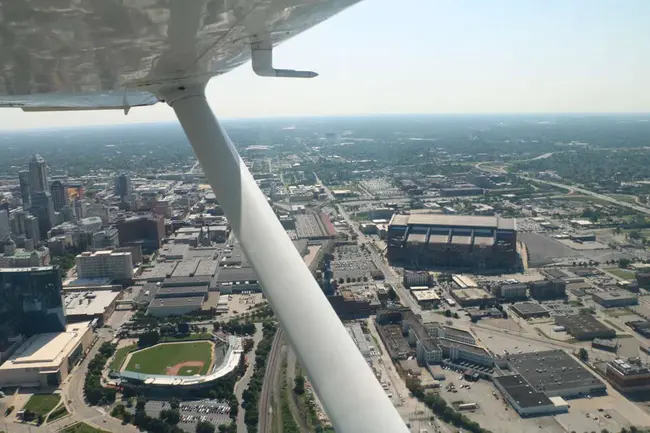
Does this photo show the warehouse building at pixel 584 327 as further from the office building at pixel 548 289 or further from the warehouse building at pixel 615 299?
the office building at pixel 548 289

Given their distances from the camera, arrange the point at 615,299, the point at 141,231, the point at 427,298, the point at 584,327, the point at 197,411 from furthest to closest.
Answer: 1. the point at 141,231
2. the point at 427,298
3. the point at 615,299
4. the point at 584,327
5. the point at 197,411

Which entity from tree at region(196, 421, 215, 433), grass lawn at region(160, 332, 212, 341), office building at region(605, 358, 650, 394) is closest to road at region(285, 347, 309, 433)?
tree at region(196, 421, 215, 433)

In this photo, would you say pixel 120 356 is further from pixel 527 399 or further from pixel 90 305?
pixel 527 399

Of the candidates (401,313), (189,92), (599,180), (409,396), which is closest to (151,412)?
(409,396)

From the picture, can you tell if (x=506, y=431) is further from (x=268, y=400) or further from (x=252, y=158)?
(x=252, y=158)

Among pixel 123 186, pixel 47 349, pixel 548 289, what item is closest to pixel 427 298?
pixel 548 289

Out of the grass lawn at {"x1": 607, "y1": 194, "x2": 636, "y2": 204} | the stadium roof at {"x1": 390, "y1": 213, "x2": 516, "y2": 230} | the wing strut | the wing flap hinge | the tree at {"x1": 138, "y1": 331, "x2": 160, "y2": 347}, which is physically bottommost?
the tree at {"x1": 138, "y1": 331, "x2": 160, "y2": 347}

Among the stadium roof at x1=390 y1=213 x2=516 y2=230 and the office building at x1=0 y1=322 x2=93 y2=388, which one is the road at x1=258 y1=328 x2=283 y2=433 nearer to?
the office building at x1=0 y1=322 x2=93 y2=388
